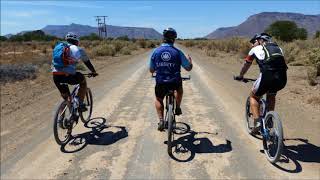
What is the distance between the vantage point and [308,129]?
338 inches

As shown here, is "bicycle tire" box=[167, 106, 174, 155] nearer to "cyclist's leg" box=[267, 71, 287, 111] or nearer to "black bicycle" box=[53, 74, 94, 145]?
"cyclist's leg" box=[267, 71, 287, 111]

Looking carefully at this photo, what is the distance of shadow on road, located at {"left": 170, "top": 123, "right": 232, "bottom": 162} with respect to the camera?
7.03 meters

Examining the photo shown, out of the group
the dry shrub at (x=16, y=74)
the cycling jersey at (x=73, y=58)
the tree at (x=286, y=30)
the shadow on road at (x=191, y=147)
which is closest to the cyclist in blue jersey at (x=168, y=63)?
the shadow on road at (x=191, y=147)

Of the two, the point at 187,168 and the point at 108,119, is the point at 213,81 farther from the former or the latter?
the point at 187,168

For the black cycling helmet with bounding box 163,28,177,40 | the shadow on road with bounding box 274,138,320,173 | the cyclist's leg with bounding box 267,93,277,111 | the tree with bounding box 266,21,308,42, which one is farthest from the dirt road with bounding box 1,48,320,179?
the tree with bounding box 266,21,308,42

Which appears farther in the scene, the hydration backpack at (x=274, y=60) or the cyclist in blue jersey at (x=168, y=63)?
the cyclist in blue jersey at (x=168, y=63)

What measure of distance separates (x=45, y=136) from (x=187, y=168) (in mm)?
3610

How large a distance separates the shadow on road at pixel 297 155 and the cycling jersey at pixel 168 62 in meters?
2.11

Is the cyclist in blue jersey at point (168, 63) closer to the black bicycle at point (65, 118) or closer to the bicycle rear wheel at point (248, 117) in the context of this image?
the bicycle rear wheel at point (248, 117)

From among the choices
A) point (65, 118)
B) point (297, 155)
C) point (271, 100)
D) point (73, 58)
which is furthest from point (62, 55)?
point (297, 155)

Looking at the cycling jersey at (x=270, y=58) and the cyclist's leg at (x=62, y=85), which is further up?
the cycling jersey at (x=270, y=58)

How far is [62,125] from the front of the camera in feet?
25.9

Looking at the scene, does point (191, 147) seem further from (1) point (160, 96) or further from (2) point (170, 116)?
(1) point (160, 96)

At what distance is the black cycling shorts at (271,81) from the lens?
667 centimetres
